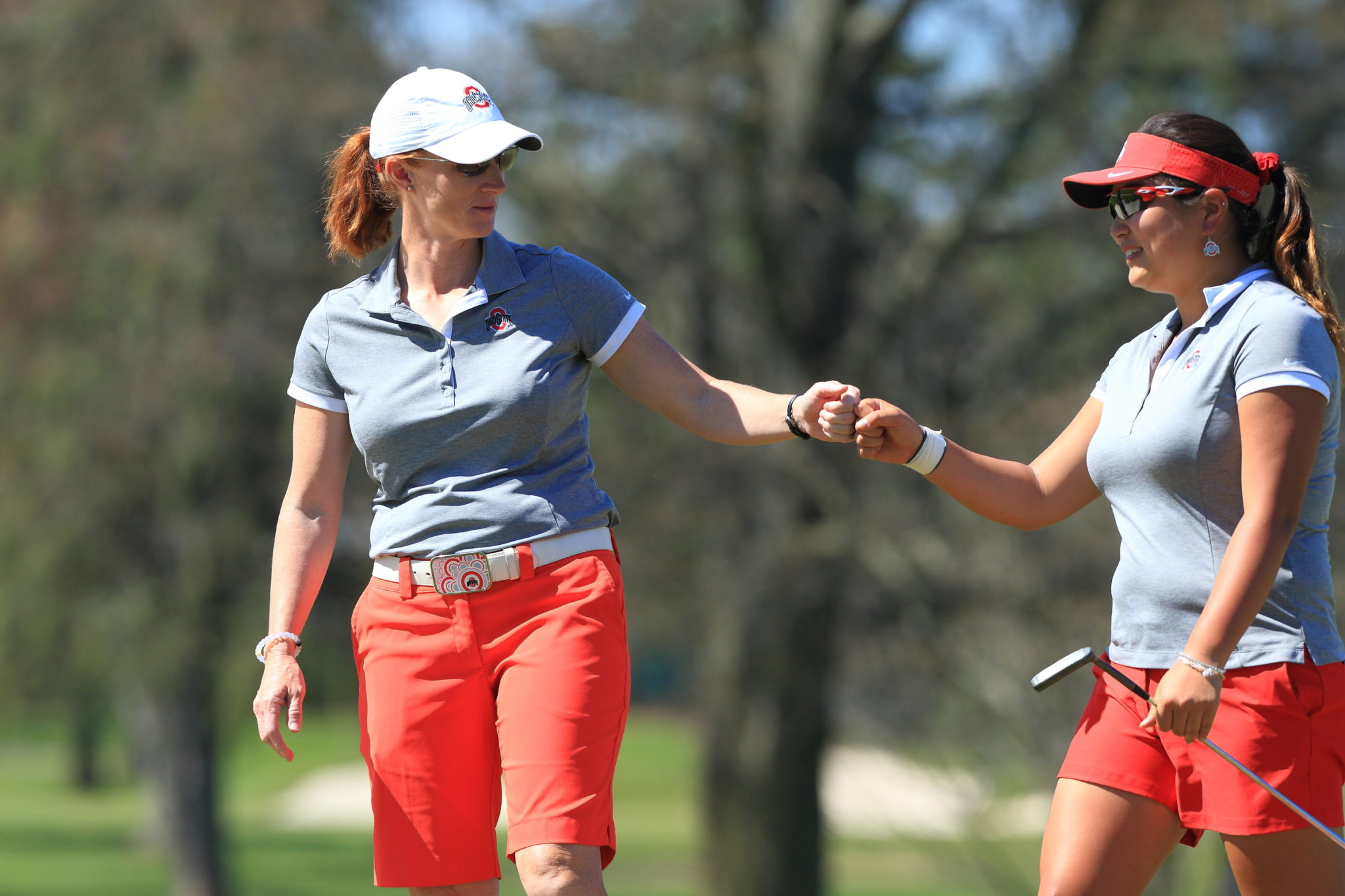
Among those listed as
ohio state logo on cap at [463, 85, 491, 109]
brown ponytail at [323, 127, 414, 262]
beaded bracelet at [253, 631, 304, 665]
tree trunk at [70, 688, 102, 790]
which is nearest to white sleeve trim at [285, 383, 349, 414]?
brown ponytail at [323, 127, 414, 262]

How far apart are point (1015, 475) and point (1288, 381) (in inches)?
27.2

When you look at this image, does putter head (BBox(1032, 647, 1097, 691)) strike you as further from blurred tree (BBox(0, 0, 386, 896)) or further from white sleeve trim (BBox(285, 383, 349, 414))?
blurred tree (BBox(0, 0, 386, 896))

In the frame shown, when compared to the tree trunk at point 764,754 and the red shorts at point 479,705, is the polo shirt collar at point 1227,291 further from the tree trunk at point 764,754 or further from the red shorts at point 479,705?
the tree trunk at point 764,754

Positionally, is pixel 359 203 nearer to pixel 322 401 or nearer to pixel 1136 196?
pixel 322 401

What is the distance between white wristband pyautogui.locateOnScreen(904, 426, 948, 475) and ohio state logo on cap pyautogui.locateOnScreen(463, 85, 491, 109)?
1.08 metres

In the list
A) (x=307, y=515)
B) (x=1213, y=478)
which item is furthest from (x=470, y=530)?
(x=1213, y=478)

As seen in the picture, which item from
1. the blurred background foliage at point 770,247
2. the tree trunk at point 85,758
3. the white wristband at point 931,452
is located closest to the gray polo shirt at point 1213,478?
the white wristband at point 931,452

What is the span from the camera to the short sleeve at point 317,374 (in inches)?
120

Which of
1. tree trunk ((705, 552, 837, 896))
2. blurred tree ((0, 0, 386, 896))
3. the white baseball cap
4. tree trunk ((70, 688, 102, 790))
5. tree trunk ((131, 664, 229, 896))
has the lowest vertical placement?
tree trunk ((70, 688, 102, 790))

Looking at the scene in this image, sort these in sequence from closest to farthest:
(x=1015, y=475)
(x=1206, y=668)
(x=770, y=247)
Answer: (x=1206, y=668) < (x=1015, y=475) < (x=770, y=247)

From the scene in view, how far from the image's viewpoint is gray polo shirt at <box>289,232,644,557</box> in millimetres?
2863

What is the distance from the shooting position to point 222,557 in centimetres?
1311

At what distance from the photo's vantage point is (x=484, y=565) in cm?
284

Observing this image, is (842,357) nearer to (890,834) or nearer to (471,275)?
(890,834)
